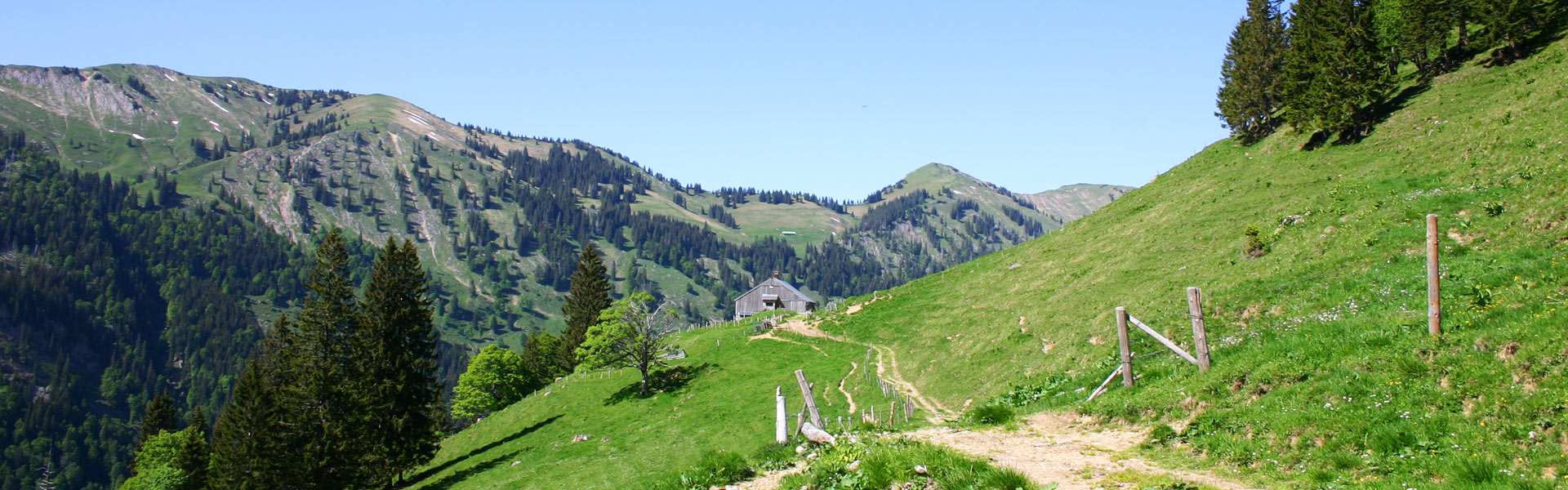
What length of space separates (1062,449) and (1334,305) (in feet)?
46.4

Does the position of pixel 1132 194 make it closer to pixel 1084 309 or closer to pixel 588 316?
pixel 1084 309

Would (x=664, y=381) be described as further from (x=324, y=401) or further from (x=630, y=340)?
(x=324, y=401)

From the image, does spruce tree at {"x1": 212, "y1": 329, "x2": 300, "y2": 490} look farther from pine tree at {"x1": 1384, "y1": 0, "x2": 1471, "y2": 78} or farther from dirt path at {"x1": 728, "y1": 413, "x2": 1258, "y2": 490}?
pine tree at {"x1": 1384, "y1": 0, "x2": 1471, "y2": 78}

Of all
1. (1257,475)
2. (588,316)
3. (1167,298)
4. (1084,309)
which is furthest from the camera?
(588,316)

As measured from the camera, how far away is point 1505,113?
119ft

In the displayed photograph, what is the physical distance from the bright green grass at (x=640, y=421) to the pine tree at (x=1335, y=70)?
33.9m

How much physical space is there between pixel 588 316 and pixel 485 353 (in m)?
16.6

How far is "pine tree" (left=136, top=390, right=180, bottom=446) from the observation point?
98188 mm

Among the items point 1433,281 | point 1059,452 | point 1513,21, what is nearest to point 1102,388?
point 1059,452

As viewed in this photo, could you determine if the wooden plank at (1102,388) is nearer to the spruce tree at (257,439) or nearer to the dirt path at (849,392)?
the dirt path at (849,392)

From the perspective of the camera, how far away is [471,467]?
5544 centimetres

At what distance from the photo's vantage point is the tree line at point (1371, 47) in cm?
4722

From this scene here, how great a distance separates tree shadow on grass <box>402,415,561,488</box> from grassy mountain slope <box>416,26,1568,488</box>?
88cm

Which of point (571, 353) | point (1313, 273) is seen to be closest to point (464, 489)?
point (1313, 273)
